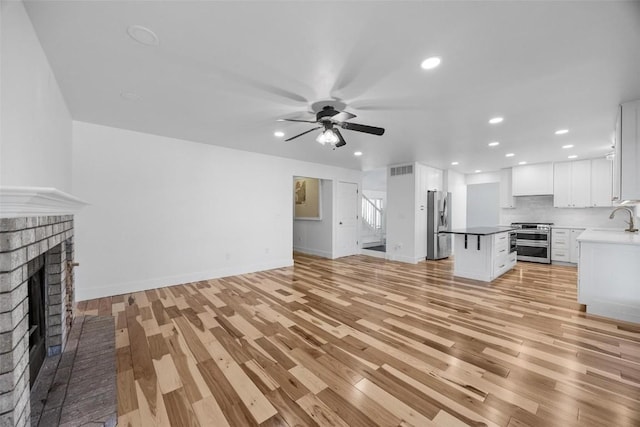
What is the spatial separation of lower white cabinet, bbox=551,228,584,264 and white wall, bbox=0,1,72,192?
8513 millimetres

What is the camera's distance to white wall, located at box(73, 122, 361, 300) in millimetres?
3572

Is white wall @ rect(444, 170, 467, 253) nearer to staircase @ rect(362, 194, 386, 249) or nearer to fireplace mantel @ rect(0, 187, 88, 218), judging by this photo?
staircase @ rect(362, 194, 386, 249)

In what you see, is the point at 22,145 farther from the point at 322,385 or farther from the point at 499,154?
the point at 499,154

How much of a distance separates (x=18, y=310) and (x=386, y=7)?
253cm

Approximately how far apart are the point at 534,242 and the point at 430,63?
6057 millimetres

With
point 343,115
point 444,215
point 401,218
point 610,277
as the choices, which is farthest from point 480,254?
point 343,115

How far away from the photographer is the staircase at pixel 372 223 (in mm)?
9562

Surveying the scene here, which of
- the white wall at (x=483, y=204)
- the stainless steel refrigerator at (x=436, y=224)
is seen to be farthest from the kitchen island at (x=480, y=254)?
the white wall at (x=483, y=204)

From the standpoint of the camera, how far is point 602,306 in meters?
2.99

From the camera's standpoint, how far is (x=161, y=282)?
409 cm

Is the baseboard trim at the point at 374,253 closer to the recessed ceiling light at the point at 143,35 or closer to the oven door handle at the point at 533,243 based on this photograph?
the oven door handle at the point at 533,243

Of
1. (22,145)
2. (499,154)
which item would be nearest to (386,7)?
(22,145)

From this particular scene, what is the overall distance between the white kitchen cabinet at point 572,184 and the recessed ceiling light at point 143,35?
26.0 feet

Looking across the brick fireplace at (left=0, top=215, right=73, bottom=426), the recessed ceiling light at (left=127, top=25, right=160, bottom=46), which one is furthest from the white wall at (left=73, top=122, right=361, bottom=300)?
the recessed ceiling light at (left=127, top=25, right=160, bottom=46)
